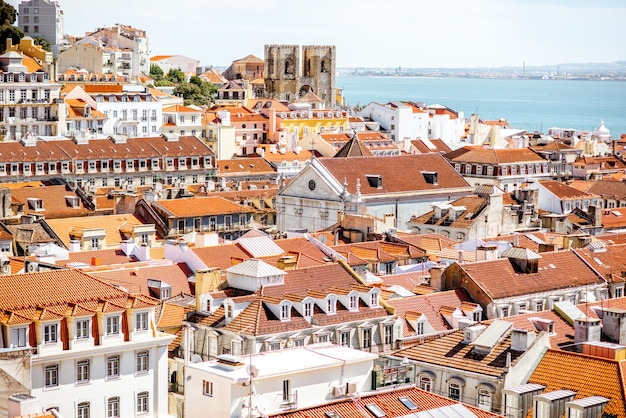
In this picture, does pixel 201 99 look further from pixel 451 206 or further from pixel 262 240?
pixel 262 240

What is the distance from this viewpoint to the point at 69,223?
63031 millimetres

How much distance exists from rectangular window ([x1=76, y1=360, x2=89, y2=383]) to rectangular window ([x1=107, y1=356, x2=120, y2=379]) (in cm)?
61

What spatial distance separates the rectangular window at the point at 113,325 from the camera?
33594mm

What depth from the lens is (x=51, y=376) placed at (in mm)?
32438

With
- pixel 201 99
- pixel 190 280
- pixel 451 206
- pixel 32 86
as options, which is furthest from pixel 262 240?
pixel 201 99

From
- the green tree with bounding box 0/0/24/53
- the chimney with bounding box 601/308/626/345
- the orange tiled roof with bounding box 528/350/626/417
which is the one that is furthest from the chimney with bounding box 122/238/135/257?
the green tree with bounding box 0/0/24/53

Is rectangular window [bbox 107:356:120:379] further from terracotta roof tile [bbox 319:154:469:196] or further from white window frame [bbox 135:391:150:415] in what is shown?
terracotta roof tile [bbox 319:154:469:196]

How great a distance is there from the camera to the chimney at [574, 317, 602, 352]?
36.4 m

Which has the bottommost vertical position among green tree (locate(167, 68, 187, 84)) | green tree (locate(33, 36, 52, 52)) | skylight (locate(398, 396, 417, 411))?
skylight (locate(398, 396, 417, 411))

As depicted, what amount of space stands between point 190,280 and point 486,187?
30.4m

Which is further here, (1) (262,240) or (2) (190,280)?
(1) (262,240)

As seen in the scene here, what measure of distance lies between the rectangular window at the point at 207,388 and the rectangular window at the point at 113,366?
12.1 ft

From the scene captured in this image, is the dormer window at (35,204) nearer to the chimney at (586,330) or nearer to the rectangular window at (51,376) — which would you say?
the rectangular window at (51,376)

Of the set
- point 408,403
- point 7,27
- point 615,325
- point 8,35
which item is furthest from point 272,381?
point 8,35
